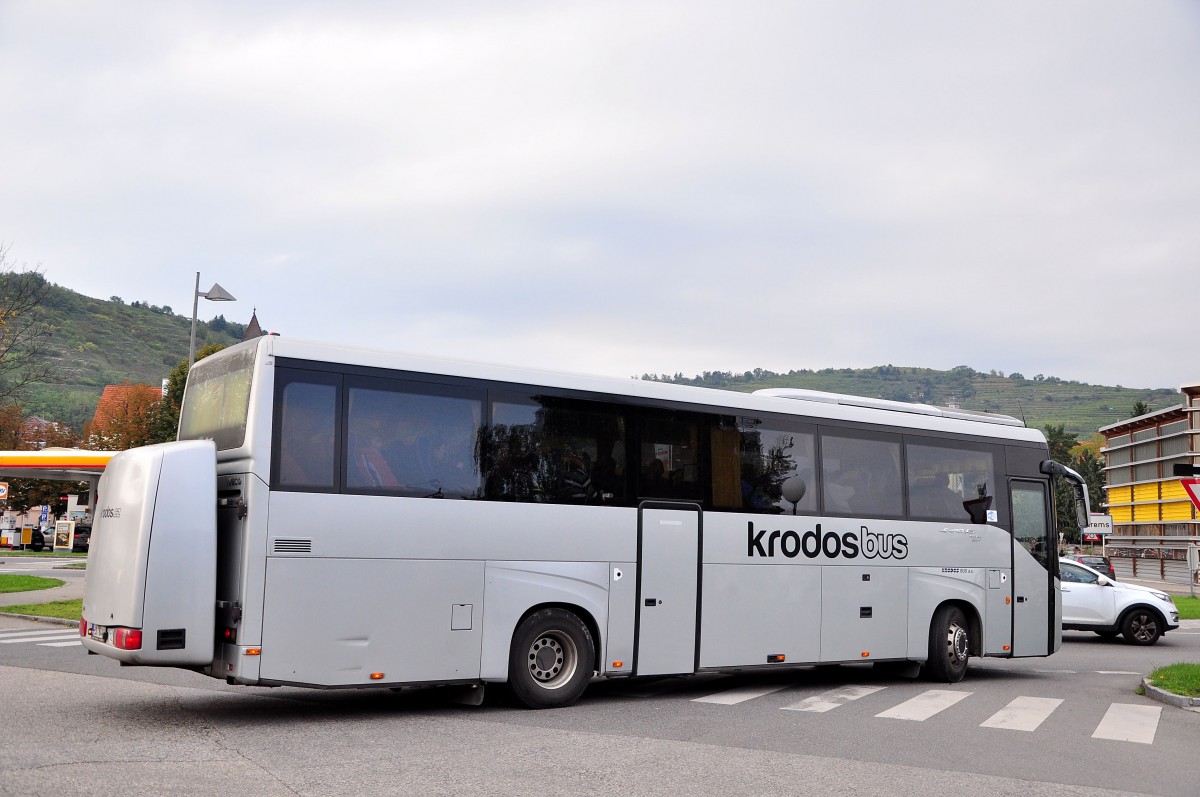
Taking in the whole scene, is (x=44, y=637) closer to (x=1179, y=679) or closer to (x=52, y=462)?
(x=1179, y=679)

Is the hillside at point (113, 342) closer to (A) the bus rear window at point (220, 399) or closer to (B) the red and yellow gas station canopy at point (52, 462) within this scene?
(B) the red and yellow gas station canopy at point (52, 462)

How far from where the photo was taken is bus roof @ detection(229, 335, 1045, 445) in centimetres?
1046

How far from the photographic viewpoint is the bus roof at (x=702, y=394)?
1046 centimetres

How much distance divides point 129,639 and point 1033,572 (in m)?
12.5

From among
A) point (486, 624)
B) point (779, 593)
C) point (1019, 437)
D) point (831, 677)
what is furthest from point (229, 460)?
point (1019, 437)

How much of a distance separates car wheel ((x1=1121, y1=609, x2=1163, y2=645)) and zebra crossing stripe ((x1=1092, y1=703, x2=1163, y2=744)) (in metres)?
10.7

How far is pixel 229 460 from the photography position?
33.2 ft

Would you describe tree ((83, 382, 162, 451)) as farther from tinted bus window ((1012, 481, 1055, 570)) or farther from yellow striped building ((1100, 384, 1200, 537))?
yellow striped building ((1100, 384, 1200, 537))

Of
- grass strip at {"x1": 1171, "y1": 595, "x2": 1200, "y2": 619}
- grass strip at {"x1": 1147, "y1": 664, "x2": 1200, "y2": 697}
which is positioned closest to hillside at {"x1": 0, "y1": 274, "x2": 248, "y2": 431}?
grass strip at {"x1": 1171, "y1": 595, "x2": 1200, "y2": 619}

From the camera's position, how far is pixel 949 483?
15.6m

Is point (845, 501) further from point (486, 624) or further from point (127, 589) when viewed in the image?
point (127, 589)

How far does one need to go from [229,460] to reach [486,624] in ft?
9.51

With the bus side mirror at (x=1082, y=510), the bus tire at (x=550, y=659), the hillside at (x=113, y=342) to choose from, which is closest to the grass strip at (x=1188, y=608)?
the bus side mirror at (x=1082, y=510)

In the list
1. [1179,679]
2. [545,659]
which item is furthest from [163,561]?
[1179,679]
